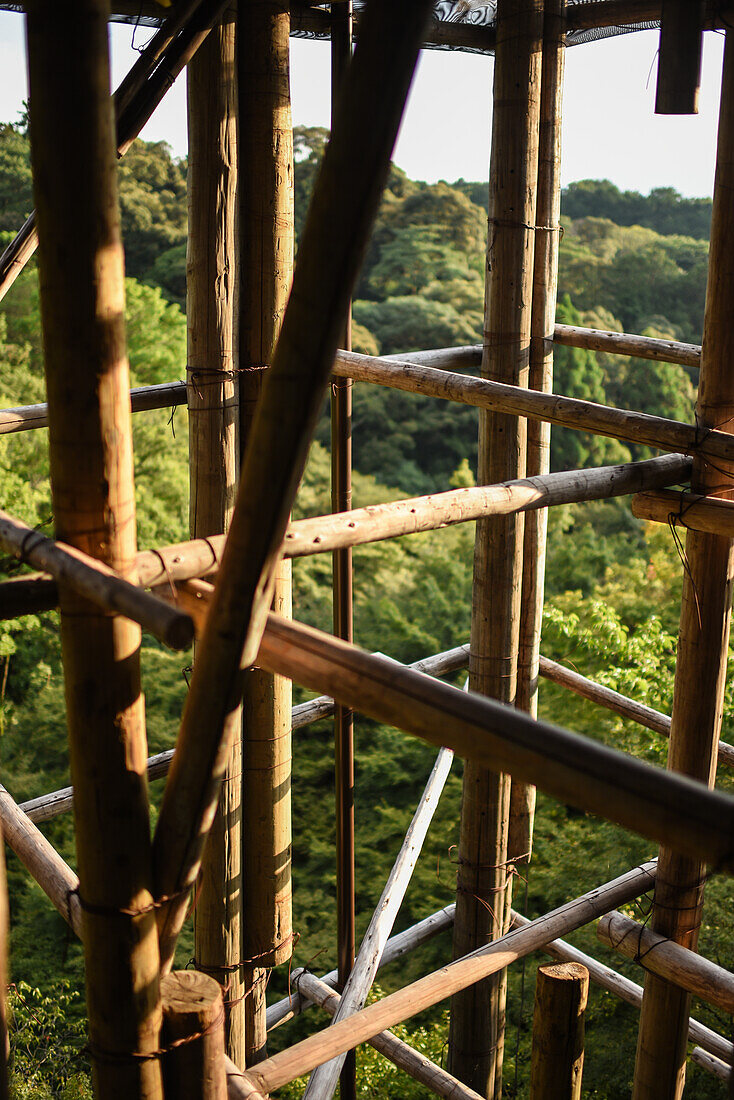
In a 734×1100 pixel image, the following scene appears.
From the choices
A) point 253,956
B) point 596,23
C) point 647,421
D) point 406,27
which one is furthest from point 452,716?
point 596,23

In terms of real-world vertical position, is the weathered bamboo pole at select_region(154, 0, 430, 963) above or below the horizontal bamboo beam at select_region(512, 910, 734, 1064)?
above

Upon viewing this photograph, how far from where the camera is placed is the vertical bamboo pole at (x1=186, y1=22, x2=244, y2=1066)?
356 cm

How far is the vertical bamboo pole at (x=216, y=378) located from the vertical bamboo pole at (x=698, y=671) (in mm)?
1726

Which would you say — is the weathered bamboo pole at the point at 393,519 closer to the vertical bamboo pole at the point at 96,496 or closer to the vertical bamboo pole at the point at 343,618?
the vertical bamboo pole at the point at 96,496

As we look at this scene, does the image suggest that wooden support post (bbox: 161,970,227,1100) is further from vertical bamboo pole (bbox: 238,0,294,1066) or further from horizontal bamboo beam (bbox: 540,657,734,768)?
horizontal bamboo beam (bbox: 540,657,734,768)

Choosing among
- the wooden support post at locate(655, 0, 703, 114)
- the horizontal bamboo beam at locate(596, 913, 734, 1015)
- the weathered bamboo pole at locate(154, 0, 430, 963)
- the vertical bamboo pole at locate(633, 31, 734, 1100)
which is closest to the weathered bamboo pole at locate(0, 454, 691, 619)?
the vertical bamboo pole at locate(633, 31, 734, 1100)

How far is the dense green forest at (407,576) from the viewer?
948 cm

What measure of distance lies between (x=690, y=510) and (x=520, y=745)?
2031mm

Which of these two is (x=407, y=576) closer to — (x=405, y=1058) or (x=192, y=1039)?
(x=405, y=1058)

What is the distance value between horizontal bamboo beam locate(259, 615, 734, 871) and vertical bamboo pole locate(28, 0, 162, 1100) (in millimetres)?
385

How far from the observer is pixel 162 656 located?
45.0 feet

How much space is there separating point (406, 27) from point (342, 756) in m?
4.22

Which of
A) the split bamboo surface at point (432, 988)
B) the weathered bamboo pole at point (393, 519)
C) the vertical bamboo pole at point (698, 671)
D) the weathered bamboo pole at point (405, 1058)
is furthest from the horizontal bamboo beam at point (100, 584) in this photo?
the weathered bamboo pole at point (405, 1058)

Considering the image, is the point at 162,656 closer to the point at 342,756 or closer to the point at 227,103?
the point at 342,756
